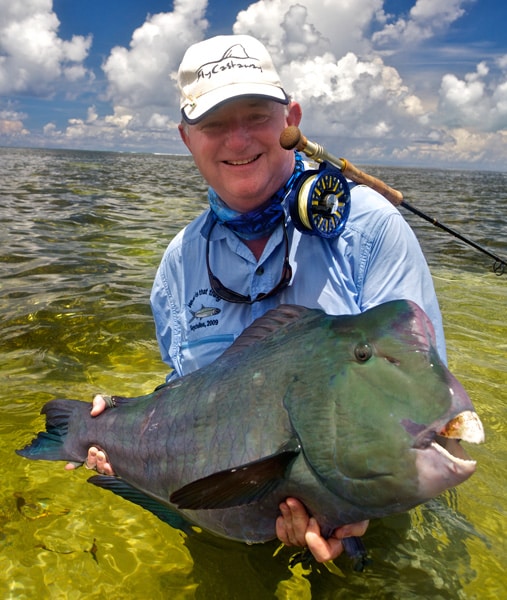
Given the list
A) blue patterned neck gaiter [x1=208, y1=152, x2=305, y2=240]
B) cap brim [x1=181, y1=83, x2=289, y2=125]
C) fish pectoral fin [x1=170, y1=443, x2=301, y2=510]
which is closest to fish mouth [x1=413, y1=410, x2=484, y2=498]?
fish pectoral fin [x1=170, y1=443, x2=301, y2=510]

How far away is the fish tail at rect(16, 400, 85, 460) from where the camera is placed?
310cm

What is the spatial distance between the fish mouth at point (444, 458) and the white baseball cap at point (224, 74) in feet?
6.19

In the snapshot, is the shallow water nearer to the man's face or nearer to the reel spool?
the reel spool

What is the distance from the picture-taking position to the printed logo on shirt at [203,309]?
3229mm

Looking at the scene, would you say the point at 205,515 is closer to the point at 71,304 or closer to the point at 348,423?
the point at 348,423

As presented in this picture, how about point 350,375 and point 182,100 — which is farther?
point 182,100

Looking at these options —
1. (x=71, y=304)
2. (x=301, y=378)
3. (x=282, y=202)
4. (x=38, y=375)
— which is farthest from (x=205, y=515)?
(x=71, y=304)

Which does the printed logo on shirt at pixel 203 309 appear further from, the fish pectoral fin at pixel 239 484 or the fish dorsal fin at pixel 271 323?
the fish pectoral fin at pixel 239 484

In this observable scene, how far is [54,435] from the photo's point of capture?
314cm

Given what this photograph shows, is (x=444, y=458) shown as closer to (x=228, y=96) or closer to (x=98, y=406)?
(x=98, y=406)

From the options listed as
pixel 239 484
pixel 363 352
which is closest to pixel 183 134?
pixel 363 352

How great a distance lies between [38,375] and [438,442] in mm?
4239

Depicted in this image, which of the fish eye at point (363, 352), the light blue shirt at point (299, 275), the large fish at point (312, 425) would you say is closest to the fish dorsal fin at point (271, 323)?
the large fish at point (312, 425)

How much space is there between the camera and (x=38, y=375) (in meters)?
5.10
